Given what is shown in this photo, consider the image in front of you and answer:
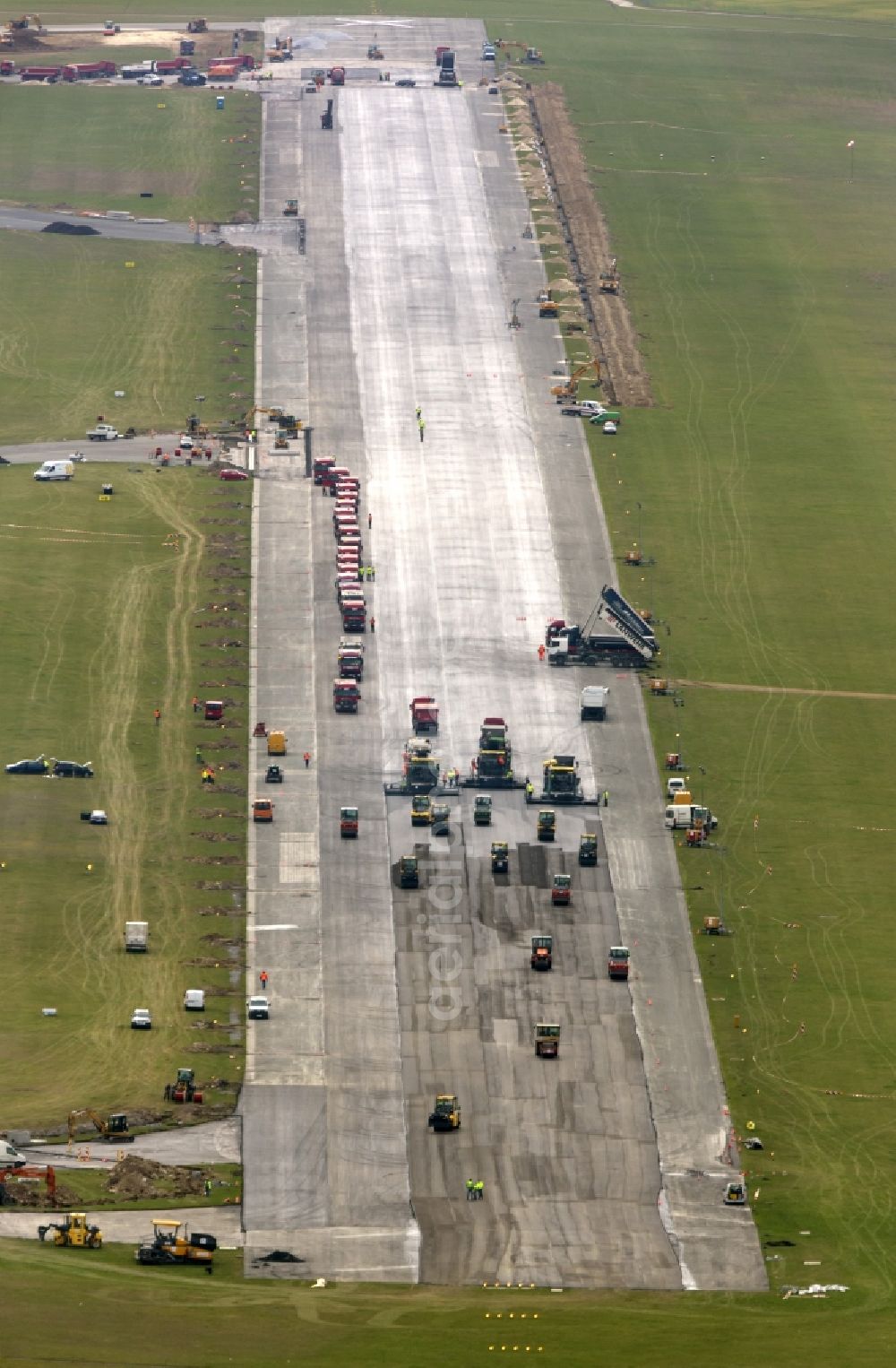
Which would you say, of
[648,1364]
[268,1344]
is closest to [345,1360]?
[268,1344]

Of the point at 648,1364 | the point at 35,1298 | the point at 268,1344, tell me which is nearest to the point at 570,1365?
the point at 648,1364

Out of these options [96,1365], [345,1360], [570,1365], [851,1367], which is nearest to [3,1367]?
[96,1365]

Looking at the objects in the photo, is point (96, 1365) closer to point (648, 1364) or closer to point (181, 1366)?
point (181, 1366)

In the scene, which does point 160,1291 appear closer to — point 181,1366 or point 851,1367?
point 181,1366

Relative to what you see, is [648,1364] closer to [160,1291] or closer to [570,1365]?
[570,1365]

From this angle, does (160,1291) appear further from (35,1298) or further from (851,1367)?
(851,1367)
